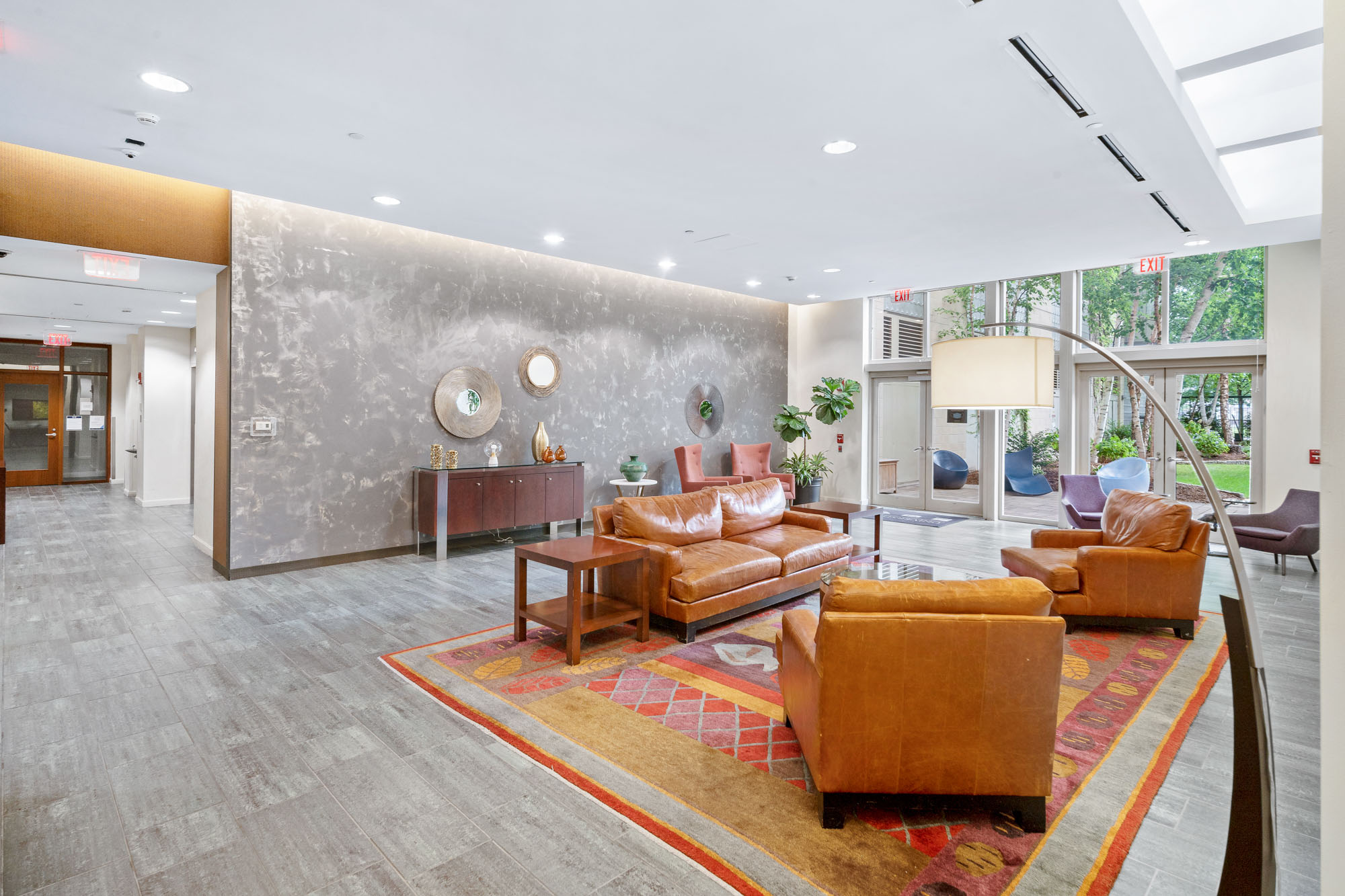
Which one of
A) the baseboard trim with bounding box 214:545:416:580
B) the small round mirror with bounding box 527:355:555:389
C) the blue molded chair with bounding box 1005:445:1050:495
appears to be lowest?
the baseboard trim with bounding box 214:545:416:580

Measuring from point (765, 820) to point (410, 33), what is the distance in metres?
3.42

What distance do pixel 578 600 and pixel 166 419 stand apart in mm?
9228

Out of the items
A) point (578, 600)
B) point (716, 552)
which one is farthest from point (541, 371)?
point (578, 600)

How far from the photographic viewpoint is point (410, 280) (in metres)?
6.47

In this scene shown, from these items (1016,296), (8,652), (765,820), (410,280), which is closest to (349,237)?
(410,280)

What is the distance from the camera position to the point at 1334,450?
1047mm

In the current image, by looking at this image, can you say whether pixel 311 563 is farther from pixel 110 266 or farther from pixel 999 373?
pixel 999 373

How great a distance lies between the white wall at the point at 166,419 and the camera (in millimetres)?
9820

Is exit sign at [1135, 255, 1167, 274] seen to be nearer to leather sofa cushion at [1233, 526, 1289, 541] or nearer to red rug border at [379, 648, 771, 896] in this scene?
leather sofa cushion at [1233, 526, 1289, 541]

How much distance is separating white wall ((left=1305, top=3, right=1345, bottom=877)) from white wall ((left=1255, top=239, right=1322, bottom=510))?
24.0 ft

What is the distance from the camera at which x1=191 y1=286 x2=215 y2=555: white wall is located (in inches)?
241

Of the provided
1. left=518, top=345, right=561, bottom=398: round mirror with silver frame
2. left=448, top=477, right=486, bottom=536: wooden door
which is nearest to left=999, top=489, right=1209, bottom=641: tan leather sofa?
left=448, top=477, right=486, bottom=536: wooden door

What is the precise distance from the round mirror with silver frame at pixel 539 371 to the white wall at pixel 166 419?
6.04m

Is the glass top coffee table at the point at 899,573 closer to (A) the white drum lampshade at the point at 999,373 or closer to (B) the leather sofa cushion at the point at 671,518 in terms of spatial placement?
(A) the white drum lampshade at the point at 999,373
